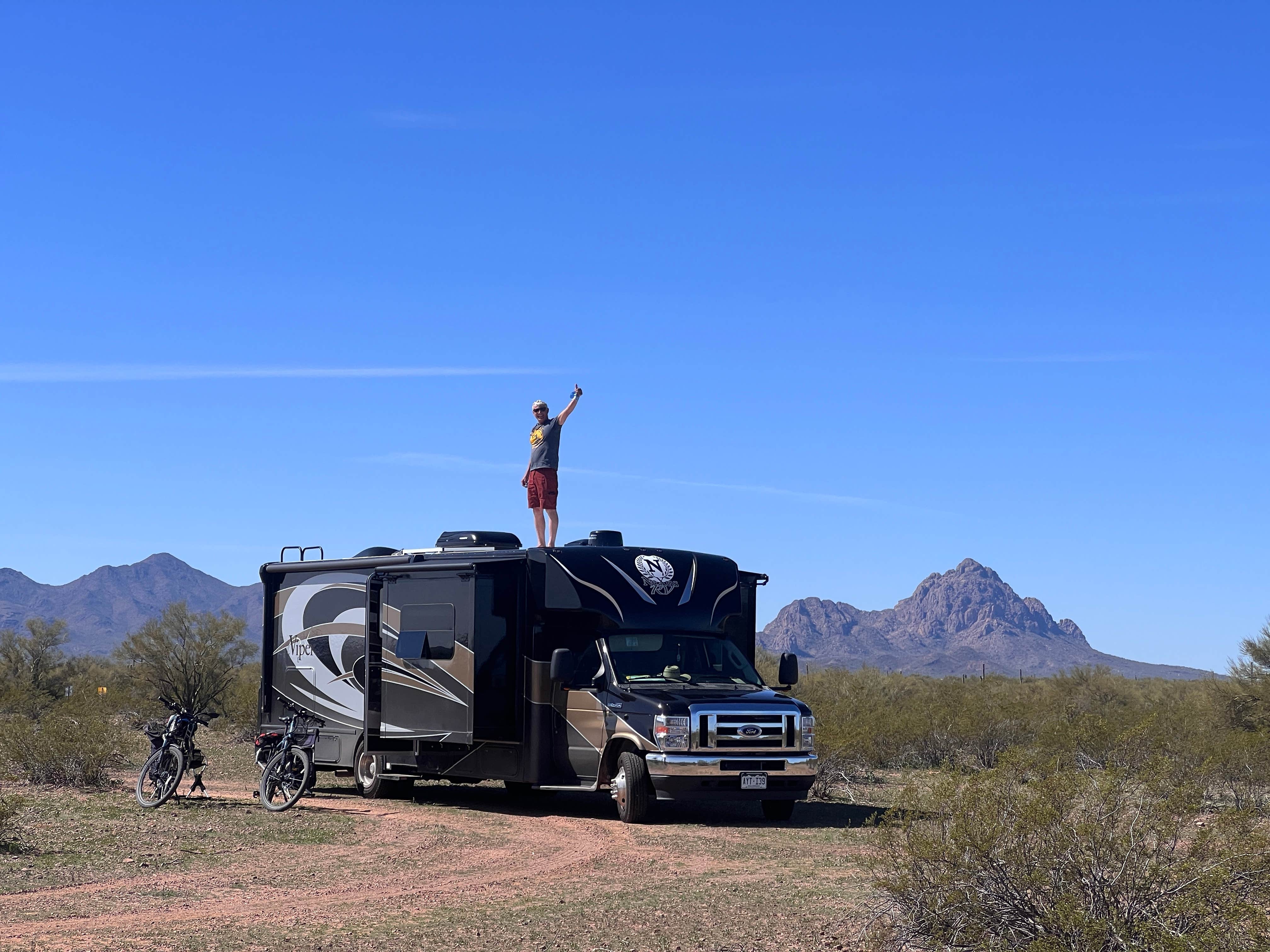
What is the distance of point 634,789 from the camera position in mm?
15414

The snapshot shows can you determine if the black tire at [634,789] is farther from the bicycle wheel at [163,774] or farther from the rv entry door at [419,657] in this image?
the bicycle wheel at [163,774]

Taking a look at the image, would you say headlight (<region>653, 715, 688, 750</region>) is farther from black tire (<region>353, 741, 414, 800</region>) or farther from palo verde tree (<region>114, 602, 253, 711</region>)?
palo verde tree (<region>114, 602, 253, 711</region>)

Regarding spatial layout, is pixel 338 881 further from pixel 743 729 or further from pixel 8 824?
pixel 743 729

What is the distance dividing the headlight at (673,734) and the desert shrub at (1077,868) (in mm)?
6187

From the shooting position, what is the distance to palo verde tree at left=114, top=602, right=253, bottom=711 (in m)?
37.1

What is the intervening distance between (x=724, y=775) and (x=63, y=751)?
31.5ft

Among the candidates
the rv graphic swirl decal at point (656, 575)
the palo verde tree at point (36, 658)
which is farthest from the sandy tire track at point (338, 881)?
the palo verde tree at point (36, 658)

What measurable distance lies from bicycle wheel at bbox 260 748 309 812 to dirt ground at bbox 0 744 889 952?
21 centimetres

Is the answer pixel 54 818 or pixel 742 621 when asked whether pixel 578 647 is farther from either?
pixel 54 818

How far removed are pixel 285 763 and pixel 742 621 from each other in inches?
232

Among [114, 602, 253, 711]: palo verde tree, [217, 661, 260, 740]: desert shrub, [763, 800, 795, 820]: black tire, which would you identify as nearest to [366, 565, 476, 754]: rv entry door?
[763, 800, 795, 820]: black tire

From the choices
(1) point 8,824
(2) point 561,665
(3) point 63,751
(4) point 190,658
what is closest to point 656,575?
(2) point 561,665

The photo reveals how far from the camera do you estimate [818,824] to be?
16.0 meters

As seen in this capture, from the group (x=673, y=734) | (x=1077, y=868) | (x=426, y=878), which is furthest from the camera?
(x=673, y=734)
